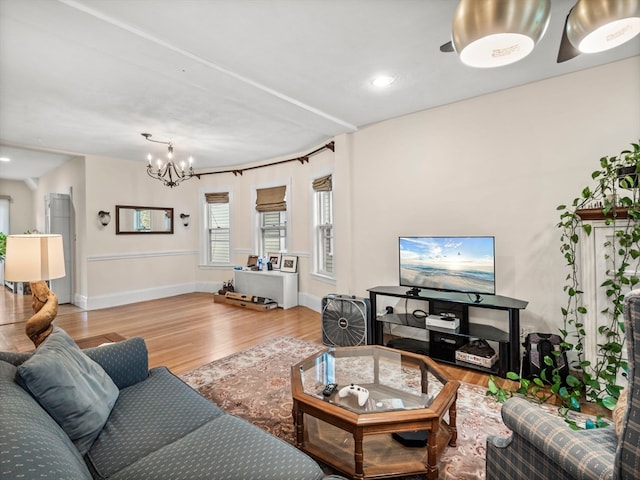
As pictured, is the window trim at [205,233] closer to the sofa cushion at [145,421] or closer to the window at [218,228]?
the window at [218,228]

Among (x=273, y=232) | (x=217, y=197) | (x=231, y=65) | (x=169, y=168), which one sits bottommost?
(x=273, y=232)

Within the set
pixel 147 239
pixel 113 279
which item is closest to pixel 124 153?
pixel 147 239

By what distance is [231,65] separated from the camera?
2.48m

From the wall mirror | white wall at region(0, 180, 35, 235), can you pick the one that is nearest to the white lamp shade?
the wall mirror

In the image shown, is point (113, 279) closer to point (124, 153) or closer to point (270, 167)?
point (124, 153)

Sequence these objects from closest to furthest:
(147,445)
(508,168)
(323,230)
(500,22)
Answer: (500,22), (147,445), (508,168), (323,230)

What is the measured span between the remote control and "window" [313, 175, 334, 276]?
2.86m

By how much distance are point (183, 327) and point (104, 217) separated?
265 cm

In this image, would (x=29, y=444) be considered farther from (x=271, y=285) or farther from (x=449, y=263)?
(x=271, y=285)

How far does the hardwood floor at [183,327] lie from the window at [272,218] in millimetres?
1288

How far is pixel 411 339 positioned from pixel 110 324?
406cm

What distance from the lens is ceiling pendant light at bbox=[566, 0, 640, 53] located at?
1143 millimetres

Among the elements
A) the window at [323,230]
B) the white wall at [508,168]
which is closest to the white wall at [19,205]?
the window at [323,230]

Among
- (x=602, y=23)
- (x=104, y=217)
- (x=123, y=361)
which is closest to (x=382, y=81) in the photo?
(x=602, y=23)
